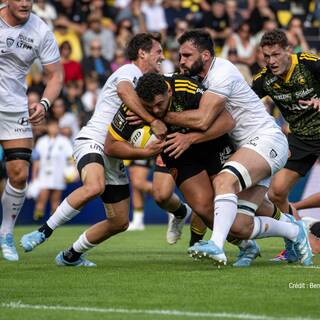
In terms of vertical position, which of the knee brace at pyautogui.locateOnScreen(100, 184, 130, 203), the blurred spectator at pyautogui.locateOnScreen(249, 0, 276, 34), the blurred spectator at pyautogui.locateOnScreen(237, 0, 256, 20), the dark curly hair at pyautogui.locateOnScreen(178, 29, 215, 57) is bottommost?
the blurred spectator at pyautogui.locateOnScreen(237, 0, 256, 20)

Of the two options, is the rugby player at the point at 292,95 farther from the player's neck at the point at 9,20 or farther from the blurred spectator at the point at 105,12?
the blurred spectator at the point at 105,12

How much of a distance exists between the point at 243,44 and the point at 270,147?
13.3 meters

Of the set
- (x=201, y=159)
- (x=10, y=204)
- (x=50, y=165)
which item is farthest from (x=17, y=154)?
(x=50, y=165)

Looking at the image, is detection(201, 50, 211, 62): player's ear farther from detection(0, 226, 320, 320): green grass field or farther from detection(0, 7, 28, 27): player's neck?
detection(0, 7, 28, 27): player's neck

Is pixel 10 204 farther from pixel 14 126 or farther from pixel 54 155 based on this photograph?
pixel 54 155

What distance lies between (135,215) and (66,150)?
9.21 feet

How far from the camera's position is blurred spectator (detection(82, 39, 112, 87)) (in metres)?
21.9

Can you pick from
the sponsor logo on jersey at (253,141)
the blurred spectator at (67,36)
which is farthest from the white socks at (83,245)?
the blurred spectator at (67,36)

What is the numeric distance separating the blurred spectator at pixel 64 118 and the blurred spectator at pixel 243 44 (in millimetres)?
3712

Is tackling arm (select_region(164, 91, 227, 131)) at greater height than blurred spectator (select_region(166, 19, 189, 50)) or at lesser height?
greater

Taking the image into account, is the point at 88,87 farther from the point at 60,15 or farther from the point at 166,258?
the point at 166,258

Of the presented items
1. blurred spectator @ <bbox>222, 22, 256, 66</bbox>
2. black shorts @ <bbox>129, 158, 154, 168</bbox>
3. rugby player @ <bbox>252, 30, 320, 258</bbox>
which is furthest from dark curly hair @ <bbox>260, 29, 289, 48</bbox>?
blurred spectator @ <bbox>222, 22, 256, 66</bbox>

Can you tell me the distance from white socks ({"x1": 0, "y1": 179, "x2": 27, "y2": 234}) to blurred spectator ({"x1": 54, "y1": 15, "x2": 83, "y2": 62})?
37.2 feet

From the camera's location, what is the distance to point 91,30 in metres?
22.4
